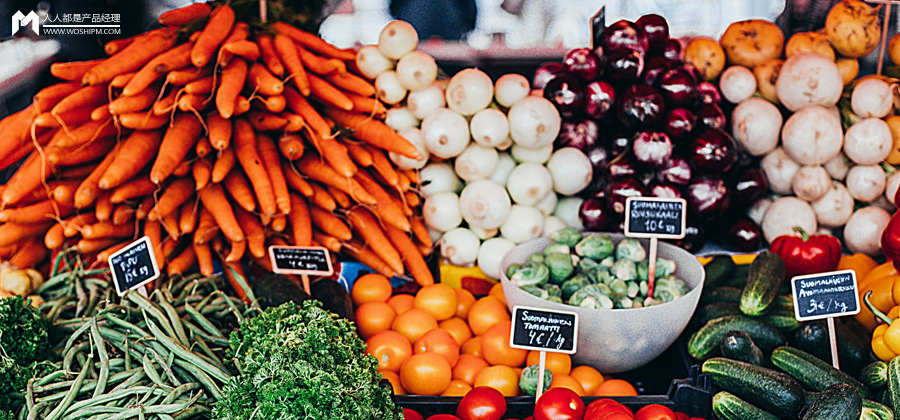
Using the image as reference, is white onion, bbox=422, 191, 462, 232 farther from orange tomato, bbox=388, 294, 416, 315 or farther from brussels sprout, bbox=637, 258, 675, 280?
brussels sprout, bbox=637, 258, 675, 280

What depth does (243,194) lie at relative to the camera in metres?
Answer: 2.26

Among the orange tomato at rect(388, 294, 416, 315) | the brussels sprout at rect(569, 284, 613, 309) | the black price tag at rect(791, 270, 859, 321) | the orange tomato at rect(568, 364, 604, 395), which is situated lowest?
the orange tomato at rect(568, 364, 604, 395)

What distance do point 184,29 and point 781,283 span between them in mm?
2355

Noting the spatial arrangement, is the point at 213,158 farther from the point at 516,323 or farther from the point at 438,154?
the point at 516,323

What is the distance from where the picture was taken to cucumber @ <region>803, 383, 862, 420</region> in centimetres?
141

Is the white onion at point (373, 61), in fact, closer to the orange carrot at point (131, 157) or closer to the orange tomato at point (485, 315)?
the orange carrot at point (131, 157)

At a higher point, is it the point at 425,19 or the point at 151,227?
the point at 425,19

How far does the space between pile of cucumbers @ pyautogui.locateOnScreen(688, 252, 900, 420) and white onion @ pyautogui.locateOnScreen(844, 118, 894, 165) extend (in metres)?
0.75

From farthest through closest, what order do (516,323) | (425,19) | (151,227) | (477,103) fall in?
(425,19)
(477,103)
(151,227)
(516,323)

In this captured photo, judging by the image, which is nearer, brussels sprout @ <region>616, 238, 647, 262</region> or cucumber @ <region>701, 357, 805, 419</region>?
cucumber @ <region>701, 357, 805, 419</region>

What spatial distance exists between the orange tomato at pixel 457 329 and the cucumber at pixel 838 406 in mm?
1066

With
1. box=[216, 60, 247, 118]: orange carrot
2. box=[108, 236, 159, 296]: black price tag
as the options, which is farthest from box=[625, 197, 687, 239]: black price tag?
box=[108, 236, 159, 296]: black price tag

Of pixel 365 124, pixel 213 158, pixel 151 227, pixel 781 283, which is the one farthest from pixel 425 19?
pixel 781 283

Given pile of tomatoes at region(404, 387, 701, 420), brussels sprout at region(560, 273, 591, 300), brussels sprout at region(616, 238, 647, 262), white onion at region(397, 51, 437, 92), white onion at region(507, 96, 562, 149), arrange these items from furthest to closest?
1. white onion at region(397, 51, 437, 92)
2. white onion at region(507, 96, 562, 149)
3. brussels sprout at region(616, 238, 647, 262)
4. brussels sprout at region(560, 273, 591, 300)
5. pile of tomatoes at region(404, 387, 701, 420)
